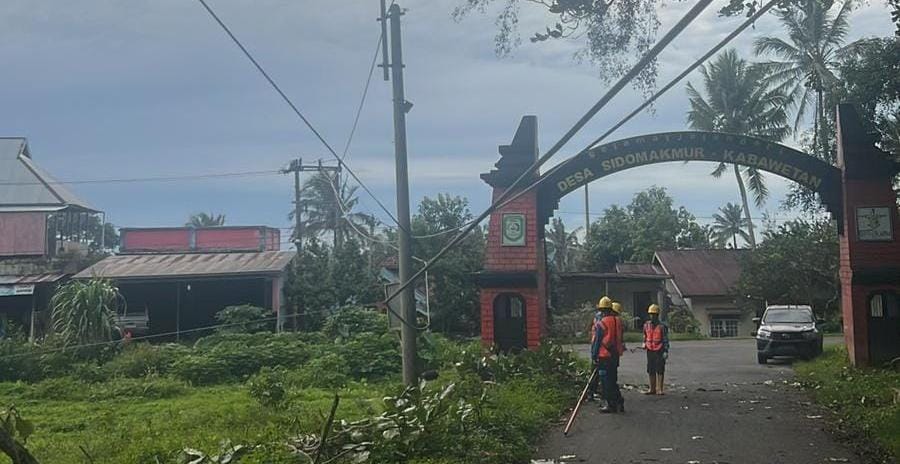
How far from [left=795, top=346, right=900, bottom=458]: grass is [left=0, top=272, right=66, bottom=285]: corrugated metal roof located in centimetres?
2224

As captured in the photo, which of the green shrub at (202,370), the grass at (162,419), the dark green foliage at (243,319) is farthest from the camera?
the dark green foliage at (243,319)

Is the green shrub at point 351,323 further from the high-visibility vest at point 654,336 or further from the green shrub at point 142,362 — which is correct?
the high-visibility vest at point 654,336

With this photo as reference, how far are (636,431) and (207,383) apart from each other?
11374 millimetres

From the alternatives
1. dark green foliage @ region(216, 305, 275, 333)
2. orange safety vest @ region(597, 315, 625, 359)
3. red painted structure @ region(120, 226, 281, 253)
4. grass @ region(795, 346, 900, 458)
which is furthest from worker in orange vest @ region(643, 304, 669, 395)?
red painted structure @ region(120, 226, 281, 253)

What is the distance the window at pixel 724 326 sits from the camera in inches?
1594

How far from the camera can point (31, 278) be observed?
2823 centimetres

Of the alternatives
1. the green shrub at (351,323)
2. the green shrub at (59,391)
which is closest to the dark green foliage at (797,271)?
the green shrub at (351,323)

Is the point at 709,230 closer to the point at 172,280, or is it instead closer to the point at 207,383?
the point at 172,280

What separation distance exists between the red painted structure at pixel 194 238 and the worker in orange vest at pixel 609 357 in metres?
29.5

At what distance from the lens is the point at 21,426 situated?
5227 mm

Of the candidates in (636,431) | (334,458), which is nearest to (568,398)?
(636,431)

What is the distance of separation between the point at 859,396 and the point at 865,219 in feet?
15.0

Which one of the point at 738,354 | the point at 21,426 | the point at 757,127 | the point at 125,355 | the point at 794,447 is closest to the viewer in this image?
the point at 21,426

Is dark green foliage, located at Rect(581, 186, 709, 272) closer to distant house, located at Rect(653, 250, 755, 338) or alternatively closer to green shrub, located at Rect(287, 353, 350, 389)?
distant house, located at Rect(653, 250, 755, 338)
